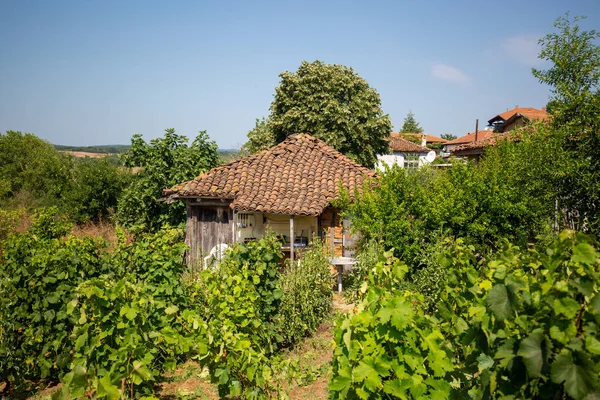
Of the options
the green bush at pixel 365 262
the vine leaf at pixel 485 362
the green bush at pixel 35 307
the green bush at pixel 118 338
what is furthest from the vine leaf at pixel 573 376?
the green bush at pixel 365 262

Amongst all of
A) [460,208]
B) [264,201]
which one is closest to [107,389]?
[460,208]

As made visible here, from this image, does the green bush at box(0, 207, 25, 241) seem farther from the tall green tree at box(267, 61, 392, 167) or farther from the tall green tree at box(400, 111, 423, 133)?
the tall green tree at box(400, 111, 423, 133)

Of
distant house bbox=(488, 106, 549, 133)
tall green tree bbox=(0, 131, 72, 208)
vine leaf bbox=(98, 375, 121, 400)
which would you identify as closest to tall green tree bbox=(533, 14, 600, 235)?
vine leaf bbox=(98, 375, 121, 400)

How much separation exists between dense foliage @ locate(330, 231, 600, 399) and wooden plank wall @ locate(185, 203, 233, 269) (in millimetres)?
10278

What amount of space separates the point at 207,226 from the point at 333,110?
10.1 metres

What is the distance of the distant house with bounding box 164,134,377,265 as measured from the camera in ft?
43.0

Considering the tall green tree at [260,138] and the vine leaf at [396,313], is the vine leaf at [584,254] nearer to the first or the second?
the vine leaf at [396,313]

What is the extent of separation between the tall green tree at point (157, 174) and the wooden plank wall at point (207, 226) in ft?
7.17

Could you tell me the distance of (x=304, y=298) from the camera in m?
7.77

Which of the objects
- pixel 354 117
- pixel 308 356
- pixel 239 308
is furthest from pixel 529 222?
pixel 354 117

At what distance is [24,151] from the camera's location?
1278 inches

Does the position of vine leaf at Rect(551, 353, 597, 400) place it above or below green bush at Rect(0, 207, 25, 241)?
above

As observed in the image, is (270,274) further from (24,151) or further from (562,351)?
(24,151)

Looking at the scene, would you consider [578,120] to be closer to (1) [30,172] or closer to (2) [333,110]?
(2) [333,110]
